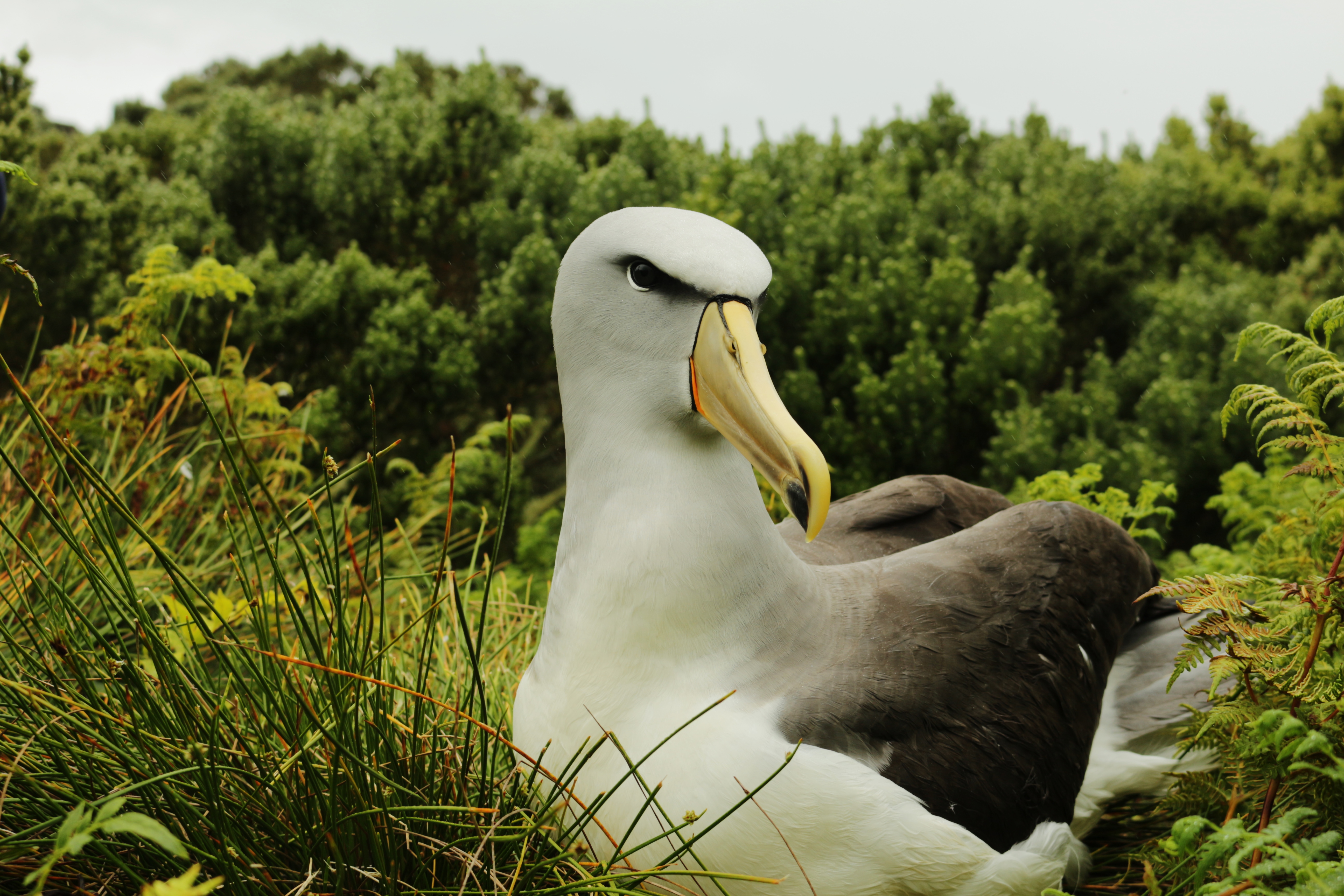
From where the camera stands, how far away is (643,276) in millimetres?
1886

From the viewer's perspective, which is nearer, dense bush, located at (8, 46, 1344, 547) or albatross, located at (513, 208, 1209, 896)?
albatross, located at (513, 208, 1209, 896)

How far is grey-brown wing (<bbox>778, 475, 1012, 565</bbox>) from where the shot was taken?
2748mm

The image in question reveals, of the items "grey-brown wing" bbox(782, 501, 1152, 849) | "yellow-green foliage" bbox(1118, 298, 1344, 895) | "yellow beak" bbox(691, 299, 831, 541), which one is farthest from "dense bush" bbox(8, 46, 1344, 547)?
"yellow beak" bbox(691, 299, 831, 541)

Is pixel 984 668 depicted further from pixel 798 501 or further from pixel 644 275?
pixel 644 275

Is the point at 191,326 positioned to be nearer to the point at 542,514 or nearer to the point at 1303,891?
the point at 542,514

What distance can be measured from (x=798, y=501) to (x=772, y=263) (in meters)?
4.94

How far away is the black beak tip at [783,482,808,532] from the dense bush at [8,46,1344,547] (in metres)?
4.08

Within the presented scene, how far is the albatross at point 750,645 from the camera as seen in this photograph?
181cm

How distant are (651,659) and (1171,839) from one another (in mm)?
968

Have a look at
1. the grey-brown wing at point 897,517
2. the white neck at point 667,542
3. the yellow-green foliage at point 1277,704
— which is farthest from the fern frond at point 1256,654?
the grey-brown wing at point 897,517

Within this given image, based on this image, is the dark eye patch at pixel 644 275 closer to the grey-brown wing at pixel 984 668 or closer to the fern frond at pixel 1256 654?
the grey-brown wing at pixel 984 668

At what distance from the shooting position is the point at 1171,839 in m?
1.67

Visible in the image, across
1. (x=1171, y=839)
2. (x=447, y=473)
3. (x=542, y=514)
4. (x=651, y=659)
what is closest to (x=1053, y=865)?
(x=1171, y=839)

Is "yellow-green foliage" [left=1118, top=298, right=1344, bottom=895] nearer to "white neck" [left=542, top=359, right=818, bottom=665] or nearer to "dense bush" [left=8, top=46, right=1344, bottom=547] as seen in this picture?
"white neck" [left=542, top=359, right=818, bottom=665]
